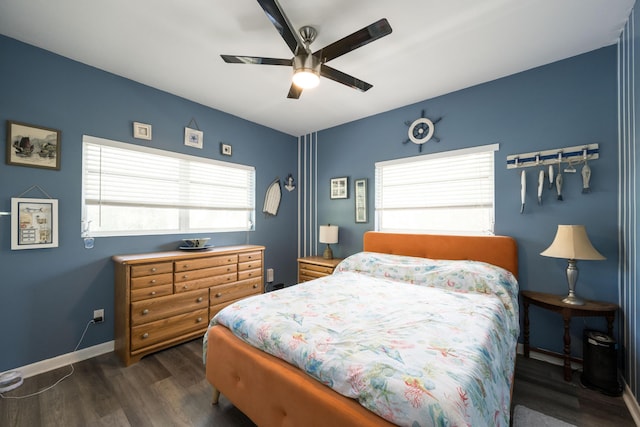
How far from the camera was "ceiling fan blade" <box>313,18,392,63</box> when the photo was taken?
1.55 metres

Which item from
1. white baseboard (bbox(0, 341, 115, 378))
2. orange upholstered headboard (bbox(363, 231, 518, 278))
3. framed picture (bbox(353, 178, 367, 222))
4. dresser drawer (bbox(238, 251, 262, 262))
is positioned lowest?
white baseboard (bbox(0, 341, 115, 378))

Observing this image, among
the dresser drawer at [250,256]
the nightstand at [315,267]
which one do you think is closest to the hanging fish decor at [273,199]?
the dresser drawer at [250,256]

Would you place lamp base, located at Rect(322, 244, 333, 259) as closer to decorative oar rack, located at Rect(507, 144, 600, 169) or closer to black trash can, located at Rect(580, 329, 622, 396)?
decorative oar rack, located at Rect(507, 144, 600, 169)

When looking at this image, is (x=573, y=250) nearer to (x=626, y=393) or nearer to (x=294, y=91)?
(x=626, y=393)

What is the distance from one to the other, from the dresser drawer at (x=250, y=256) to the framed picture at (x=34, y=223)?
66.0 inches

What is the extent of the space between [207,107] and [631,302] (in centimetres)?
454

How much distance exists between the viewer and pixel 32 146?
86.0 inches

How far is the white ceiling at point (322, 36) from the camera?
1.79 m

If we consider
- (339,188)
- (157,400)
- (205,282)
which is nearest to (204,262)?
(205,282)

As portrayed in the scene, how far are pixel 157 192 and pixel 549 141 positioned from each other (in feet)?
13.5

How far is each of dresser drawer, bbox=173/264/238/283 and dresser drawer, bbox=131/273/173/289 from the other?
69mm

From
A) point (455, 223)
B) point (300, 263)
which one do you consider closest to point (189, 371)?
point (300, 263)

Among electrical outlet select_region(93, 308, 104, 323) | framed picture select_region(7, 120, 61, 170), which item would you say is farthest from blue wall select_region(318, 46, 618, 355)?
electrical outlet select_region(93, 308, 104, 323)

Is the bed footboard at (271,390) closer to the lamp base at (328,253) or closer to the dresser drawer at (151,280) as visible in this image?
the dresser drawer at (151,280)
